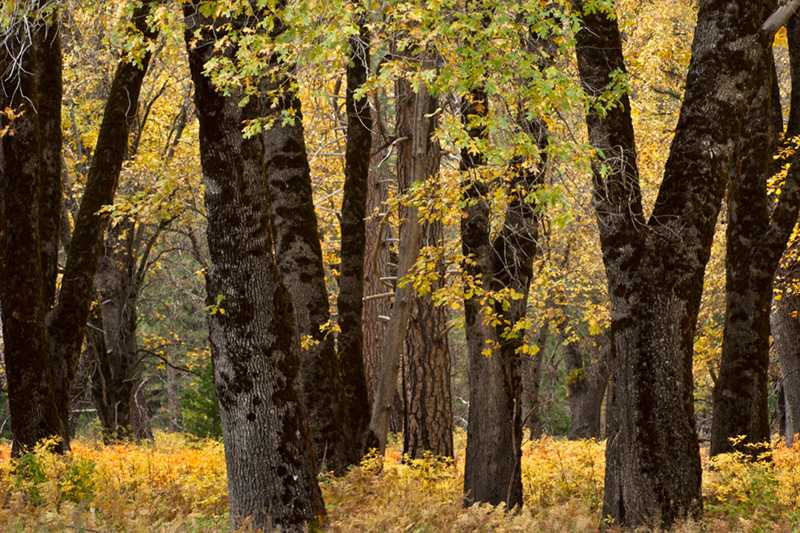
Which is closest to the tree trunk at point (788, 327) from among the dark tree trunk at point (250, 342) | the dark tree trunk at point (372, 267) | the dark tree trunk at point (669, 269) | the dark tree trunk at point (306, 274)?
the dark tree trunk at point (669, 269)

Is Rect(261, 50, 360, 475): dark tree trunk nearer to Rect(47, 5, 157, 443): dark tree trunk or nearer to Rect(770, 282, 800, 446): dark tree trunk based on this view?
Rect(47, 5, 157, 443): dark tree trunk

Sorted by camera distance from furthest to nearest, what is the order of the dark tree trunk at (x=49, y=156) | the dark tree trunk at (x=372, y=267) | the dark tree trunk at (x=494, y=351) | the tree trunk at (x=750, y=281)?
the dark tree trunk at (x=372, y=267)
the tree trunk at (x=750, y=281)
the dark tree trunk at (x=49, y=156)
the dark tree trunk at (x=494, y=351)

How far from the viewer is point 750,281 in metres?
10.2

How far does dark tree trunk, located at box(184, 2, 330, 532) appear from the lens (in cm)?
561

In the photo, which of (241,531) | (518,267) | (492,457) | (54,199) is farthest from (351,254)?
(241,531)

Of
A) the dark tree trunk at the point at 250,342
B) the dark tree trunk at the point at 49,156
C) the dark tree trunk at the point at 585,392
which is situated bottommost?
the dark tree trunk at the point at 585,392

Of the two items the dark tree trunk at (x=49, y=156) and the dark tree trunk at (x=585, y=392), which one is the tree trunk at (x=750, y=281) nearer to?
the dark tree trunk at (x=49, y=156)

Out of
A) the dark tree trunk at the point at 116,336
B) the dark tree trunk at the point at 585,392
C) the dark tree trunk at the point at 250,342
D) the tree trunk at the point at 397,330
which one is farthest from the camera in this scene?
the dark tree trunk at the point at 585,392

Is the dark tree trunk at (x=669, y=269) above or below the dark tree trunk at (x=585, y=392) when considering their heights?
above

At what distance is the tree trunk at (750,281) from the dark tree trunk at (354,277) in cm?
540

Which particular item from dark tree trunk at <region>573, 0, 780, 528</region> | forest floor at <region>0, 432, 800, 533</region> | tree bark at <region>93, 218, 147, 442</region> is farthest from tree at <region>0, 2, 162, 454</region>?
tree bark at <region>93, 218, 147, 442</region>

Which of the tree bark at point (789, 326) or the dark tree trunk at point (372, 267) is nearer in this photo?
the tree bark at point (789, 326)

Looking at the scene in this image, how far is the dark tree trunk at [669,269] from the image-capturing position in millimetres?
6477

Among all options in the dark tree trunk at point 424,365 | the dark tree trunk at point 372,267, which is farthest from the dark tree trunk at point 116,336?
the dark tree trunk at point 424,365
